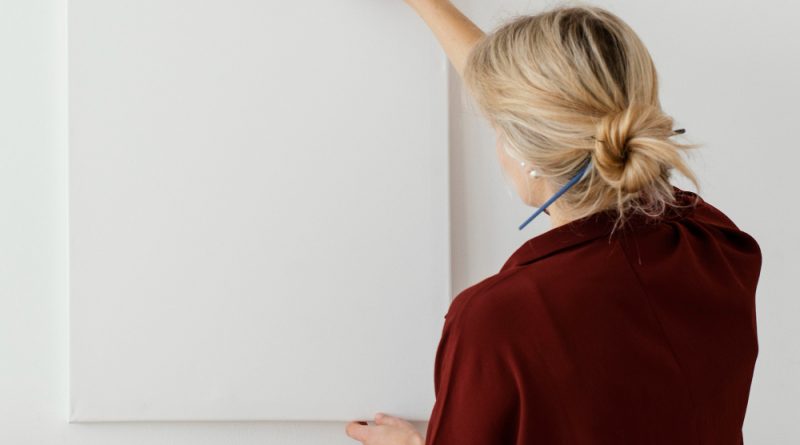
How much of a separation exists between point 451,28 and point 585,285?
18.4 inches

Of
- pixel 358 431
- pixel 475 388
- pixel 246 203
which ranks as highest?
pixel 246 203

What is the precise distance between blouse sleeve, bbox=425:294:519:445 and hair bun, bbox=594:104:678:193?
169 mm

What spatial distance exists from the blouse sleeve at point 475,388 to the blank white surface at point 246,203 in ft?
1.32

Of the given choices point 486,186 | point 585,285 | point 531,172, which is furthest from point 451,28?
point 585,285

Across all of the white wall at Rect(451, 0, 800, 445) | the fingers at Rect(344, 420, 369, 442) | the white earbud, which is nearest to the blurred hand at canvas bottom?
the fingers at Rect(344, 420, 369, 442)

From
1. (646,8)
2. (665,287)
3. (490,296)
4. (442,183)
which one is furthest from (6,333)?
(646,8)

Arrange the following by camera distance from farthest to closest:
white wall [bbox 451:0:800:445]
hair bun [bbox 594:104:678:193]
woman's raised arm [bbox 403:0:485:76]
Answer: white wall [bbox 451:0:800:445], woman's raised arm [bbox 403:0:485:76], hair bun [bbox 594:104:678:193]

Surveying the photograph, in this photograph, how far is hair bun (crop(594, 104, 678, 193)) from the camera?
0.74 metres

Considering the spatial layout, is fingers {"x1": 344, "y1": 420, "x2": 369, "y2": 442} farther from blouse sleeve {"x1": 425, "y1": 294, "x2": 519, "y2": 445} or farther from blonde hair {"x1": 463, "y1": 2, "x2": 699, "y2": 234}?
blonde hair {"x1": 463, "y1": 2, "x2": 699, "y2": 234}

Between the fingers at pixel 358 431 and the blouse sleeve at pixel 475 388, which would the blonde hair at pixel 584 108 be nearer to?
the blouse sleeve at pixel 475 388

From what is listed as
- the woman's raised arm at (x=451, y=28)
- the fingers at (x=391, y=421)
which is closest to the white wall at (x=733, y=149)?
the woman's raised arm at (x=451, y=28)

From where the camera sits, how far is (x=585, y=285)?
2.49 ft

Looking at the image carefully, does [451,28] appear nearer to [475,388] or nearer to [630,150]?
[630,150]

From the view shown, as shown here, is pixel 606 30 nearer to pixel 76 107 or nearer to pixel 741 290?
pixel 741 290
